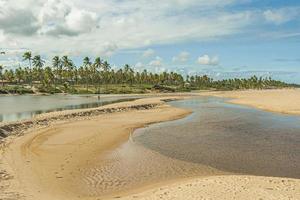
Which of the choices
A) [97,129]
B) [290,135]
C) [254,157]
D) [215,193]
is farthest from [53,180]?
[290,135]

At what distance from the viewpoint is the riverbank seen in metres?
16.8

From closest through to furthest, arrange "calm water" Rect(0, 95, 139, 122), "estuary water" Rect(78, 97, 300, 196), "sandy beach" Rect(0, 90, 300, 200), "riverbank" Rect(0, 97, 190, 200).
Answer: "sandy beach" Rect(0, 90, 300, 200) < "riverbank" Rect(0, 97, 190, 200) < "estuary water" Rect(78, 97, 300, 196) < "calm water" Rect(0, 95, 139, 122)

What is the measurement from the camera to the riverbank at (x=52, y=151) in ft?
55.1

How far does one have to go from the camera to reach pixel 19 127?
119 ft

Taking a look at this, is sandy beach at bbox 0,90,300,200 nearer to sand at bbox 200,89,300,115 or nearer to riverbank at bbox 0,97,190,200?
riverbank at bbox 0,97,190,200

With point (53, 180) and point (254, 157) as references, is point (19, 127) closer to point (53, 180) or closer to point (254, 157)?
point (53, 180)

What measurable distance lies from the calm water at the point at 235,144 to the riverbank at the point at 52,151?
3.77 m

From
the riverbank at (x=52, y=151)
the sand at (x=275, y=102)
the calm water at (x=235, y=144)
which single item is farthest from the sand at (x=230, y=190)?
the sand at (x=275, y=102)

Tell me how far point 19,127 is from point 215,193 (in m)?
26.9

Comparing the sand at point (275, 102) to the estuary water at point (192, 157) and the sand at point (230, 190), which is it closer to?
the estuary water at point (192, 157)

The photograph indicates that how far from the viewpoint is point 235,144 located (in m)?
29.3

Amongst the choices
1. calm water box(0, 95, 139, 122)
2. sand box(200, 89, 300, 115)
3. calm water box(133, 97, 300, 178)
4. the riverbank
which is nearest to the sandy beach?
the riverbank

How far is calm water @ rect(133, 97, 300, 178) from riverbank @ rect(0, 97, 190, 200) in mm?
3768

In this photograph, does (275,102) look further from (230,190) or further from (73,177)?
(230,190)
